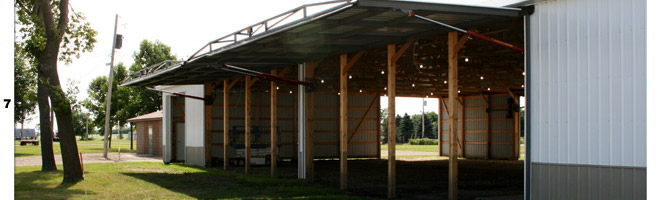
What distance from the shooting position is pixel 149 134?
41.1m

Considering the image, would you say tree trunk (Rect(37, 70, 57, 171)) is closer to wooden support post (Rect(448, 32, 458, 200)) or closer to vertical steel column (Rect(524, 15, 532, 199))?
wooden support post (Rect(448, 32, 458, 200))

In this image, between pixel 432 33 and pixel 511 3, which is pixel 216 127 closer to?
pixel 432 33

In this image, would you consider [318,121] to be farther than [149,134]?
No

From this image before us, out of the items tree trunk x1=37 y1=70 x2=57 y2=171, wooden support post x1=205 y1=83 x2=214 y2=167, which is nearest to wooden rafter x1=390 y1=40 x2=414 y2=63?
tree trunk x1=37 y1=70 x2=57 y2=171

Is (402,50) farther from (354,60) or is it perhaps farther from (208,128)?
(208,128)

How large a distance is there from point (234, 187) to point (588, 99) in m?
9.86

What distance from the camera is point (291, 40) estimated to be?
1440 centimetres

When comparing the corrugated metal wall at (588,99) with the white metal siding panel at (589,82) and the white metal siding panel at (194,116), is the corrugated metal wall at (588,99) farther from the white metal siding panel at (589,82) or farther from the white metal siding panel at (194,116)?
the white metal siding panel at (194,116)

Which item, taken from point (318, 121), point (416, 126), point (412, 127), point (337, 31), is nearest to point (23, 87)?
point (318, 121)

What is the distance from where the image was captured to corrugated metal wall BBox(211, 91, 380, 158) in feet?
94.6

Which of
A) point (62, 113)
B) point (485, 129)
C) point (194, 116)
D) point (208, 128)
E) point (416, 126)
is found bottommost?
point (416, 126)

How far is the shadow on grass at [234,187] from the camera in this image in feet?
47.1

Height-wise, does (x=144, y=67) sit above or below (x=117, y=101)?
above

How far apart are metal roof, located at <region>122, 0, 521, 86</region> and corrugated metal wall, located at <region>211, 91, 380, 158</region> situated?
365 inches
